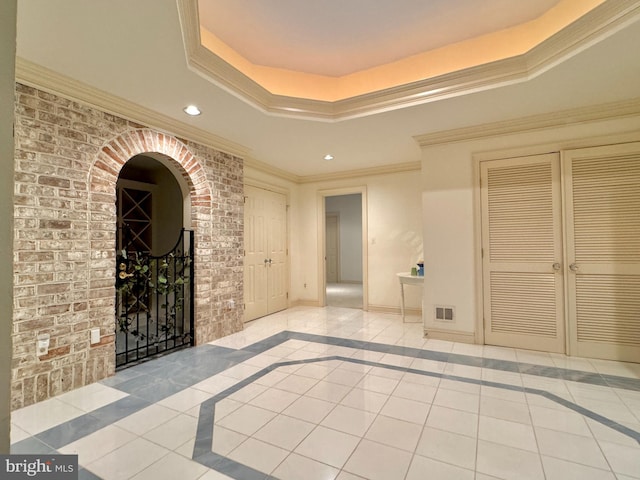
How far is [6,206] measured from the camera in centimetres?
57

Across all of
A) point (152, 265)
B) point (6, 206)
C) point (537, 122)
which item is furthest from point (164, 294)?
point (537, 122)

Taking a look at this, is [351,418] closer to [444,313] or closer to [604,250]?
[444,313]

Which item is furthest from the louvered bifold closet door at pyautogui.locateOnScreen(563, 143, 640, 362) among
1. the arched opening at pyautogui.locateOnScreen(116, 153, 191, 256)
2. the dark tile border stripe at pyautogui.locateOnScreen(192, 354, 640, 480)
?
the arched opening at pyautogui.locateOnScreen(116, 153, 191, 256)

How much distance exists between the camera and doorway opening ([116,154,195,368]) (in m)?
3.06

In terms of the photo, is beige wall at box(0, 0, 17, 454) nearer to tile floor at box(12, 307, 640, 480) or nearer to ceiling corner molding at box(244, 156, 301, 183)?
tile floor at box(12, 307, 640, 480)

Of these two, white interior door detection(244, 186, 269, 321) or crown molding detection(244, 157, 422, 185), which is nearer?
white interior door detection(244, 186, 269, 321)

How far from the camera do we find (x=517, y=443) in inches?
71.1

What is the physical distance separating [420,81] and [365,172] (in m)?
2.57

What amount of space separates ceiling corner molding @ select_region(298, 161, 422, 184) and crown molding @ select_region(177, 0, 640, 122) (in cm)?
209

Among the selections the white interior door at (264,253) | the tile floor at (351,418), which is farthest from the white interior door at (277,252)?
the tile floor at (351,418)

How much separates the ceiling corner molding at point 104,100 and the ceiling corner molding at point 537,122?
2.66 m

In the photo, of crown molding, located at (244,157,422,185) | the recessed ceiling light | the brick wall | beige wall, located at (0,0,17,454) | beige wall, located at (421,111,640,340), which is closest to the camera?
beige wall, located at (0,0,17,454)

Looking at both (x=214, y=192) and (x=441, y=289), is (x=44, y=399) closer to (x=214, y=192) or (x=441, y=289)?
(x=214, y=192)

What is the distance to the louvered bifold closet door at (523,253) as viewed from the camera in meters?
3.22
